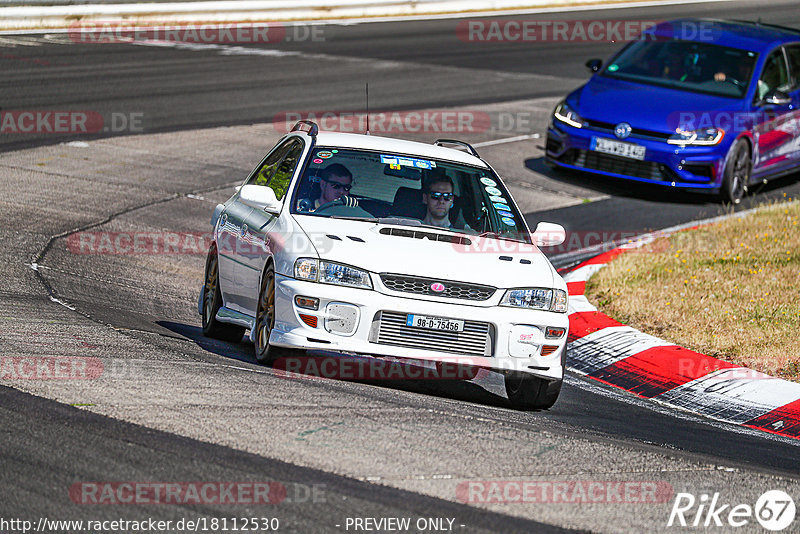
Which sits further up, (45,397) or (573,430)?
(45,397)

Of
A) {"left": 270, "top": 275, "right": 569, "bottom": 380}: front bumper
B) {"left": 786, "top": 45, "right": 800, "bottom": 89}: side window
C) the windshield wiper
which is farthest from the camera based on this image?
{"left": 786, "top": 45, "right": 800, "bottom": 89}: side window

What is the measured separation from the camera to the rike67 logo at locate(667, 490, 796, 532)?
5.59 meters

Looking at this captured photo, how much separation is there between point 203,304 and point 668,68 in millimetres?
9260

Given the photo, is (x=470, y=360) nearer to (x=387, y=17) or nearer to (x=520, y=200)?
(x=520, y=200)

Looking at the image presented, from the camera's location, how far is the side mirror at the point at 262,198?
832 centimetres

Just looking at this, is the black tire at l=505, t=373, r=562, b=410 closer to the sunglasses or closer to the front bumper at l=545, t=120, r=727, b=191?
the sunglasses

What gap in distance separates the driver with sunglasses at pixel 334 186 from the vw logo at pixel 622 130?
7.52 m

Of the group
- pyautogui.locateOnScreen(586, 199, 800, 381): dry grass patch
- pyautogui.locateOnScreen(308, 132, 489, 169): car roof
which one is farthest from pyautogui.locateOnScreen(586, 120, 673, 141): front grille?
pyautogui.locateOnScreen(308, 132, 489, 169): car roof

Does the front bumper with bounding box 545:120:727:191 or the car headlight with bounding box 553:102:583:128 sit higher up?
the car headlight with bounding box 553:102:583:128

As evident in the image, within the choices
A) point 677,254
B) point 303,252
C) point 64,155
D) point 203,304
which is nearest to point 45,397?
point 303,252

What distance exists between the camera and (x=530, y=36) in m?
30.8

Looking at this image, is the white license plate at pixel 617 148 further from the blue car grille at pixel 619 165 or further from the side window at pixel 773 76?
the side window at pixel 773 76

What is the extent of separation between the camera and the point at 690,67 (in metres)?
16.7

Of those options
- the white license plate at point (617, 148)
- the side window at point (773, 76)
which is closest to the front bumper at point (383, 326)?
the white license plate at point (617, 148)
